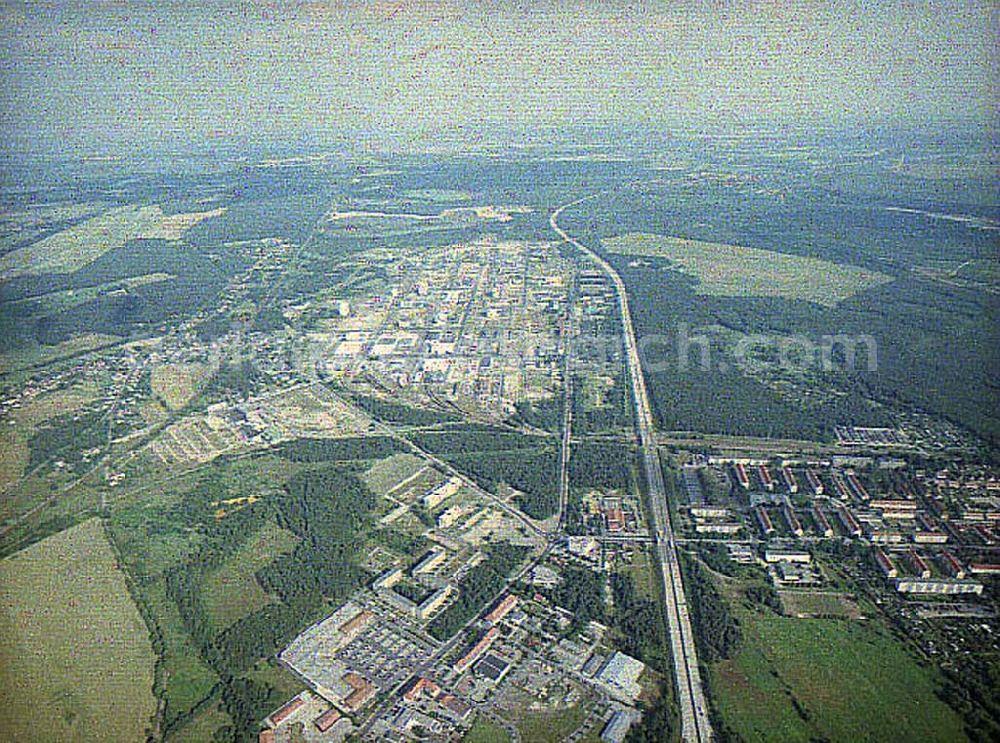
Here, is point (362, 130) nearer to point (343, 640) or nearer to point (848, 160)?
point (848, 160)

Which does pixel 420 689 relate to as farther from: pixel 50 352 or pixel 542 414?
pixel 50 352

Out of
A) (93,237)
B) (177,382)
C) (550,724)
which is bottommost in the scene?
(177,382)

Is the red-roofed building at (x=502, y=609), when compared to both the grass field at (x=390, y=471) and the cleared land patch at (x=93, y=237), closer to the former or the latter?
the grass field at (x=390, y=471)

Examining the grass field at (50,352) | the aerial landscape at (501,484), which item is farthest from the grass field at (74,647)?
the grass field at (50,352)

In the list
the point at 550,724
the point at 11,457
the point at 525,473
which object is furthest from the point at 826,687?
the point at 11,457

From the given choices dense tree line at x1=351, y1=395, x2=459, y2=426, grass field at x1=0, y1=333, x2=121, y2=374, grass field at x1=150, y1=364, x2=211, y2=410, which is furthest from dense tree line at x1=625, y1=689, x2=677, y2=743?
grass field at x1=0, y1=333, x2=121, y2=374
